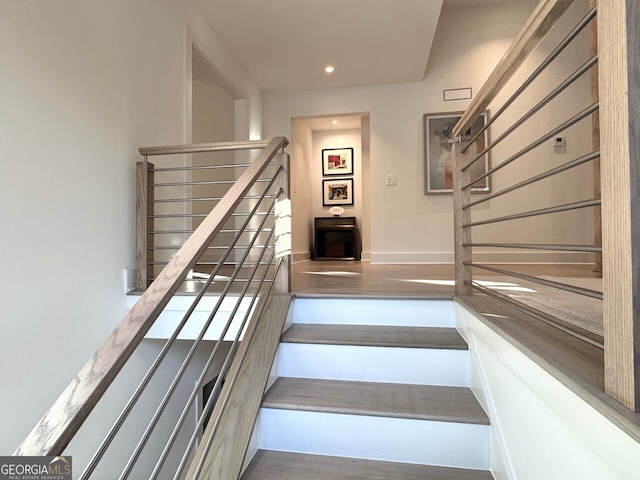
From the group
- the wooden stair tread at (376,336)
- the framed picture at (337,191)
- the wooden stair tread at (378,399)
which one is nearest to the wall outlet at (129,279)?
the wooden stair tread at (376,336)

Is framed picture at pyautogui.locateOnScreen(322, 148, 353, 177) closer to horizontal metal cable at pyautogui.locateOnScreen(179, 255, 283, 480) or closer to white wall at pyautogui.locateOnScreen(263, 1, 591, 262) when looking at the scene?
white wall at pyautogui.locateOnScreen(263, 1, 591, 262)

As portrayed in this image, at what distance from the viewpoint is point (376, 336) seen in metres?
1.66

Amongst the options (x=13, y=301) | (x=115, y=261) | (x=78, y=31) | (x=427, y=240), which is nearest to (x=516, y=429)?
(x=13, y=301)

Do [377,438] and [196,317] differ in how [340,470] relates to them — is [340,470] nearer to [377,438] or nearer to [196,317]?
[377,438]

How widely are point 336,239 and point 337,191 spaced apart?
97cm

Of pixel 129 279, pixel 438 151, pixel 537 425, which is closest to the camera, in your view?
pixel 537 425

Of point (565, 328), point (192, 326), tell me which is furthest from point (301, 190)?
point (565, 328)

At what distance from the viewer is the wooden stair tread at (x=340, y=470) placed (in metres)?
1.16

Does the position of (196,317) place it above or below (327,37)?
below

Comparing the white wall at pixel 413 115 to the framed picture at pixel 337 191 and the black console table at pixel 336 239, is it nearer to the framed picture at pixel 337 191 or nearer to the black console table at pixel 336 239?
the black console table at pixel 336 239

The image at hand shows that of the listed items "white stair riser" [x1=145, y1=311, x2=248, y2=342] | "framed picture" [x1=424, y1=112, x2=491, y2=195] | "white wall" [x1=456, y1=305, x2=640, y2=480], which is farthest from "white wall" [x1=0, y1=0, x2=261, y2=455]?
"framed picture" [x1=424, y1=112, x2=491, y2=195]

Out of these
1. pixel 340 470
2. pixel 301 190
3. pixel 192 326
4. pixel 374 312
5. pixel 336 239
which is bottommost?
pixel 340 470

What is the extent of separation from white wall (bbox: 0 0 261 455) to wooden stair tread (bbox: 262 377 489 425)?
102 centimetres

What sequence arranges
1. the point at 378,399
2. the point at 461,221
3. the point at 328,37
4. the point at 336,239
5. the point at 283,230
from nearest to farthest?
the point at 378,399 → the point at 461,221 → the point at 283,230 → the point at 328,37 → the point at 336,239
